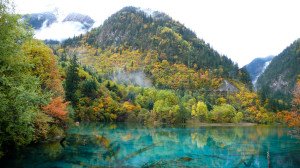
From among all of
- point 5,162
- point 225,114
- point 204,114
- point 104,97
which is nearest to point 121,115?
point 104,97

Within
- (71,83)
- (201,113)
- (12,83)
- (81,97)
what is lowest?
(201,113)

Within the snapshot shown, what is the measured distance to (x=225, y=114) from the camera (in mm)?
124750

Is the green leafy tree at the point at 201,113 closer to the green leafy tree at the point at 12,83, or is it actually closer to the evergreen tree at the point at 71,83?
the evergreen tree at the point at 71,83

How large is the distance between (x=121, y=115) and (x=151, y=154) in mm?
74086

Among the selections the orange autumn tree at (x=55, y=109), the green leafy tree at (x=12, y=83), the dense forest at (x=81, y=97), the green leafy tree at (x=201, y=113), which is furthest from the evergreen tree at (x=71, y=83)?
the green leafy tree at (x=12, y=83)

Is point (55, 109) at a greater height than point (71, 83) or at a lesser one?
lesser

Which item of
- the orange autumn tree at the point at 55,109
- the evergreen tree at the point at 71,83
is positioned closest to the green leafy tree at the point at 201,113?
the evergreen tree at the point at 71,83

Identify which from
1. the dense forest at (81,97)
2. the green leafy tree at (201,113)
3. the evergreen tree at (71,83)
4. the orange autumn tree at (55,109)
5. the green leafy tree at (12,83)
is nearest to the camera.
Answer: the green leafy tree at (12,83)

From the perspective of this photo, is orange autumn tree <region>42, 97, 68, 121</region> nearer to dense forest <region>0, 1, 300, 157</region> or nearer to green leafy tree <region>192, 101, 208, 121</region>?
dense forest <region>0, 1, 300, 157</region>

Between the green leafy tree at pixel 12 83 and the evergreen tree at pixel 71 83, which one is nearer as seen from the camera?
the green leafy tree at pixel 12 83

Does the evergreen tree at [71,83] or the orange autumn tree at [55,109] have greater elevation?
the evergreen tree at [71,83]

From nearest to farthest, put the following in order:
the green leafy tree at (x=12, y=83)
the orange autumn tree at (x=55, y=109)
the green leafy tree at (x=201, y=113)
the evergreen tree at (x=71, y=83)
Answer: the green leafy tree at (x=12, y=83) < the orange autumn tree at (x=55, y=109) < the evergreen tree at (x=71, y=83) < the green leafy tree at (x=201, y=113)

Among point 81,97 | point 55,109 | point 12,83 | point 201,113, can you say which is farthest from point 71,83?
point 12,83

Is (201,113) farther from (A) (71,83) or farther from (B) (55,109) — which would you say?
(B) (55,109)
